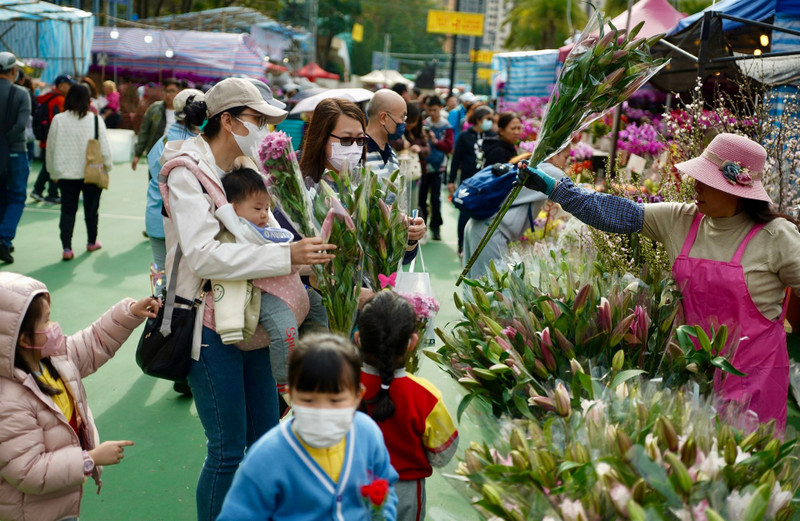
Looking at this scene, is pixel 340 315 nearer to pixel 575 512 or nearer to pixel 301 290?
pixel 301 290

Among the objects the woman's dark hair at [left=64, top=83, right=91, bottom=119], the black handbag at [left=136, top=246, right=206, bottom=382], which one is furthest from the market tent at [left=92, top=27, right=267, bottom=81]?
the black handbag at [left=136, top=246, right=206, bottom=382]

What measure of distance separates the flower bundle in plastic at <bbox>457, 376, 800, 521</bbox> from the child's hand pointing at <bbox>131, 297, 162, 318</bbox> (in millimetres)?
1292

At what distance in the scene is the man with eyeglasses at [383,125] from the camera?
4.31 meters

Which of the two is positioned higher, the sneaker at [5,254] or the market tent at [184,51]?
the market tent at [184,51]

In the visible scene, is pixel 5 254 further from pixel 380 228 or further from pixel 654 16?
pixel 654 16

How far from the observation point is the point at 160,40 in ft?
79.1

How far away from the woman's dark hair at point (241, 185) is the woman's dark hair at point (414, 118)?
19.2 feet

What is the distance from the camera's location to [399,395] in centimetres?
230

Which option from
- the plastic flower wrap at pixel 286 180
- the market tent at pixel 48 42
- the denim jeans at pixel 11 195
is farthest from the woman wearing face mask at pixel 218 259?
the market tent at pixel 48 42

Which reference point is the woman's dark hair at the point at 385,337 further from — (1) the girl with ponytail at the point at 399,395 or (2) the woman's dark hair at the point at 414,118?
(2) the woman's dark hair at the point at 414,118

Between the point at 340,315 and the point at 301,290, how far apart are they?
0.23 meters

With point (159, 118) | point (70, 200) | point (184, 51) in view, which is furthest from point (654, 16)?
point (184, 51)

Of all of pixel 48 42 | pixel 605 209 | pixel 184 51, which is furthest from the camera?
pixel 184 51

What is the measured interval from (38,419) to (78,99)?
6.03m
